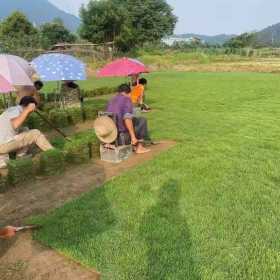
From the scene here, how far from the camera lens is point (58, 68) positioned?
8500 mm

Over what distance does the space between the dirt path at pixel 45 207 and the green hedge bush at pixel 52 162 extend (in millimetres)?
127

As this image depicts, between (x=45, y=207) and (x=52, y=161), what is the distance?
1.18 metres

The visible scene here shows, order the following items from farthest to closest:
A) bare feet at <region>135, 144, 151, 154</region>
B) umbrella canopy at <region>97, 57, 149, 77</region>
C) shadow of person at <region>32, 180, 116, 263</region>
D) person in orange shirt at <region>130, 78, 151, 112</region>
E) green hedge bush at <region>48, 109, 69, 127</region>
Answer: person in orange shirt at <region>130, 78, 151, 112</region> < umbrella canopy at <region>97, 57, 149, 77</region> < green hedge bush at <region>48, 109, 69, 127</region> < bare feet at <region>135, 144, 151, 154</region> < shadow of person at <region>32, 180, 116, 263</region>

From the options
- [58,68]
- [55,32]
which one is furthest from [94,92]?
[55,32]

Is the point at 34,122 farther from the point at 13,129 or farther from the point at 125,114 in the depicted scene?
the point at 125,114

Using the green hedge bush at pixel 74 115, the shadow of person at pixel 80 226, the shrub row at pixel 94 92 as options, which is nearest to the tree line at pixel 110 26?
the shrub row at pixel 94 92

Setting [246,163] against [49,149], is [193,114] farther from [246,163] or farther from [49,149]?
[49,149]

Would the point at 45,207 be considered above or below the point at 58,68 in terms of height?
below

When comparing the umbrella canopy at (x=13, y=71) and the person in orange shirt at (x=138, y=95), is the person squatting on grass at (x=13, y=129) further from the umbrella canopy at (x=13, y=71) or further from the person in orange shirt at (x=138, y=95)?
the person in orange shirt at (x=138, y=95)

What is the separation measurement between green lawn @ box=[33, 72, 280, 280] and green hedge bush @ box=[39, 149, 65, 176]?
3.21 feet

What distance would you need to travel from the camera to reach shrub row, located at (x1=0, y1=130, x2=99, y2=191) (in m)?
5.08

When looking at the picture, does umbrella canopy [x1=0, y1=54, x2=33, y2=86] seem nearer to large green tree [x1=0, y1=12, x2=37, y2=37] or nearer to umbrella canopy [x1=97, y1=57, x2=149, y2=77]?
umbrella canopy [x1=97, y1=57, x2=149, y2=77]

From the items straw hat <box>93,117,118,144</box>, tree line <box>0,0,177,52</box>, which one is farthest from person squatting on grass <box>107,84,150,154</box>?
tree line <box>0,0,177,52</box>

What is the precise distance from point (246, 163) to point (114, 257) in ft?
10.2
